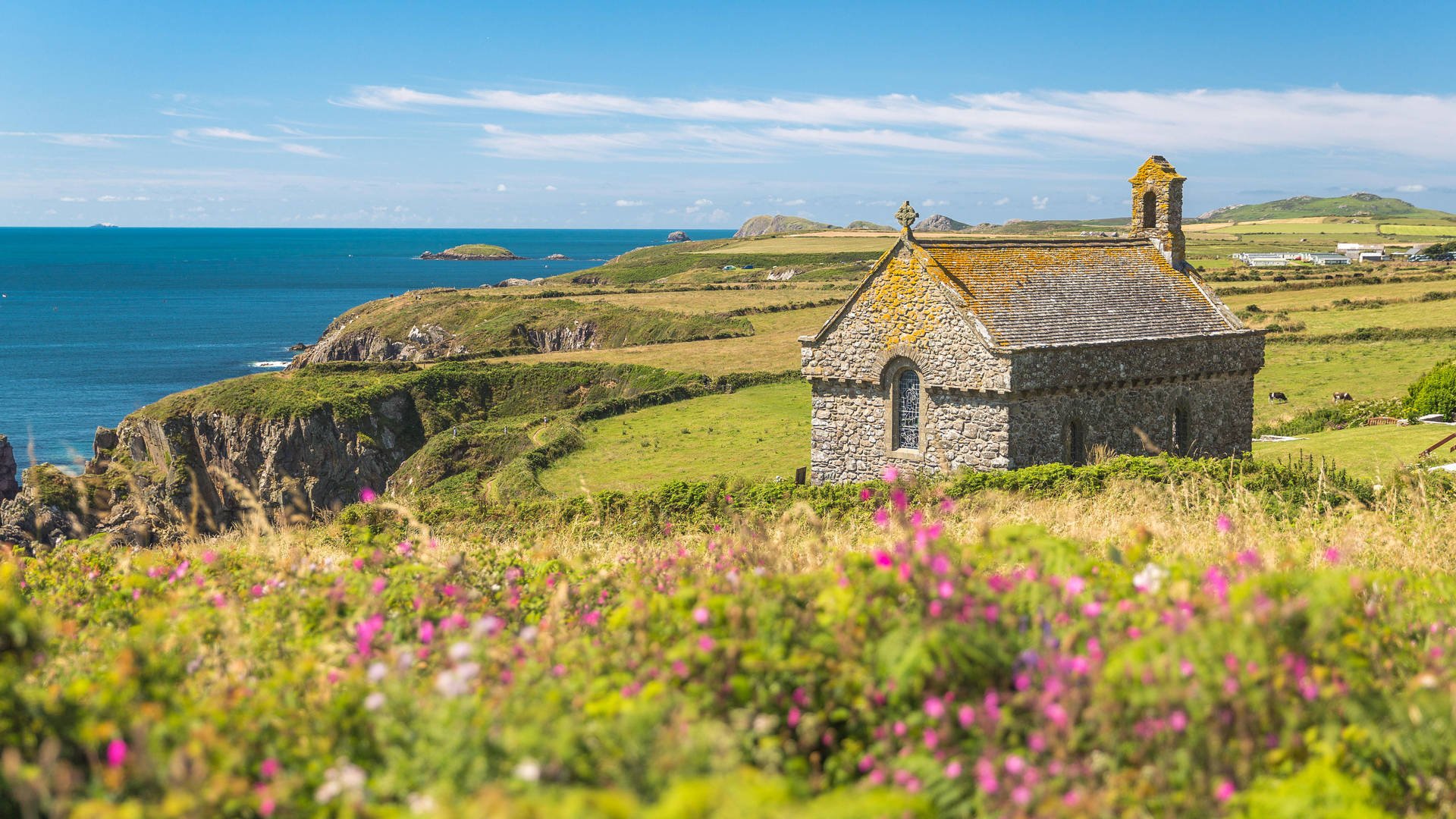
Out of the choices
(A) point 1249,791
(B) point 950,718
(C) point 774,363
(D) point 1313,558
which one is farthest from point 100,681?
(C) point 774,363

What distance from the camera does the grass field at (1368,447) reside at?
78.4ft

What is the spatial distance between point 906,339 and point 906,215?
3196 mm

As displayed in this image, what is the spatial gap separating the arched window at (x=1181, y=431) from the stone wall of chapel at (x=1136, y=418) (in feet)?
0.33

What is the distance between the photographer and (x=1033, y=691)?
14.3 feet

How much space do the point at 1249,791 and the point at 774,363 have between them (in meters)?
64.6

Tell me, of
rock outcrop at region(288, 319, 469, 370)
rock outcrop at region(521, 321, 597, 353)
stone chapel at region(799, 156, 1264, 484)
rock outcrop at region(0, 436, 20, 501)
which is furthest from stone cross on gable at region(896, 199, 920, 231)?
rock outcrop at region(288, 319, 469, 370)

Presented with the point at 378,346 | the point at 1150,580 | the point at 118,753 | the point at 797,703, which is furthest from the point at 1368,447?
the point at 378,346

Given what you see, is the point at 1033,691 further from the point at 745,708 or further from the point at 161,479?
the point at 161,479

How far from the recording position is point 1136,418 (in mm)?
26156

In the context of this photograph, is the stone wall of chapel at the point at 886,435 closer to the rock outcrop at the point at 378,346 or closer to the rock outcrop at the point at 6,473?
the rock outcrop at the point at 6,473

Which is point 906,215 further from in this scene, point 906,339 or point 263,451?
point 263,451

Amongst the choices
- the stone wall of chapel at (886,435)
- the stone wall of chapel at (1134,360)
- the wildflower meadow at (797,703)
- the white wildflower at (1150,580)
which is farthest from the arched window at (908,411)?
the white wildflower at (1150,580)

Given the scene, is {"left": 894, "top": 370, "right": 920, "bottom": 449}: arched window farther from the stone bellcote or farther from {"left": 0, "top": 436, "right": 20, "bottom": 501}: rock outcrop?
{"left": 0, "top": 436, "right": 20, "bottom": 501}: rock outcrop

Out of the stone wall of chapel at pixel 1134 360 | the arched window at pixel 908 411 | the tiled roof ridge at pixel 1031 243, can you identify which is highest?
the tiled roof ridge at pixel 1031 243
